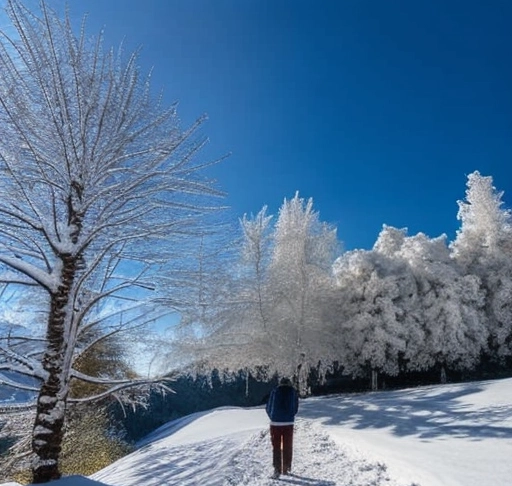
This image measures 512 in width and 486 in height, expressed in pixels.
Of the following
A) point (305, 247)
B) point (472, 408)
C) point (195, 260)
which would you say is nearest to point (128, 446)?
point (305, 247)

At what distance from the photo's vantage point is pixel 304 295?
14641 mm

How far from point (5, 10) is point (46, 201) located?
1.84 m

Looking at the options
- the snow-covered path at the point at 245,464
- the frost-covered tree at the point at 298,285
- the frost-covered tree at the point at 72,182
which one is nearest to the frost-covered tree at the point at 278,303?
the frost-covered tree at the point at 298,285

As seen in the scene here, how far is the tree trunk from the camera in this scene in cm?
350

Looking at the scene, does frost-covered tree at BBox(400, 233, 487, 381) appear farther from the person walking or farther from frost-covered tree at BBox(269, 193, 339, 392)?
the person walking

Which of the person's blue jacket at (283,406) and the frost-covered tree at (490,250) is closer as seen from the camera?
the person's blue jacket at (283,406)

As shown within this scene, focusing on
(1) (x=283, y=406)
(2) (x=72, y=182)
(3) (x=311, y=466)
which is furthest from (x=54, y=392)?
(3) (x=311, y=466)

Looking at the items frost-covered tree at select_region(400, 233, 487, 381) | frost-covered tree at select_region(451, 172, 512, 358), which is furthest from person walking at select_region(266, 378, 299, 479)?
frost-covered tree at select_region(451, 172, 512, 358)

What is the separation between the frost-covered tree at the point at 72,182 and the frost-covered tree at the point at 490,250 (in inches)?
786

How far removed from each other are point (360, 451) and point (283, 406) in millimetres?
1441

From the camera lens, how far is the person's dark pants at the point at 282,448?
17.6 feet

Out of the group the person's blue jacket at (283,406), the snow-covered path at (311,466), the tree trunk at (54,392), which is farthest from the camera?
the person's blue jacket at (283,406)

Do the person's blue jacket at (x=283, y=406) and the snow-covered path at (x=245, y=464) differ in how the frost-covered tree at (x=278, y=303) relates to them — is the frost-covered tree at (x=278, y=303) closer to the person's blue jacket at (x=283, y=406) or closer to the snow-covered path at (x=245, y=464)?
the snow-covered path at (x=245, y=464)

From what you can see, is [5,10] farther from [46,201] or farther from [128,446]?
[128,446]
